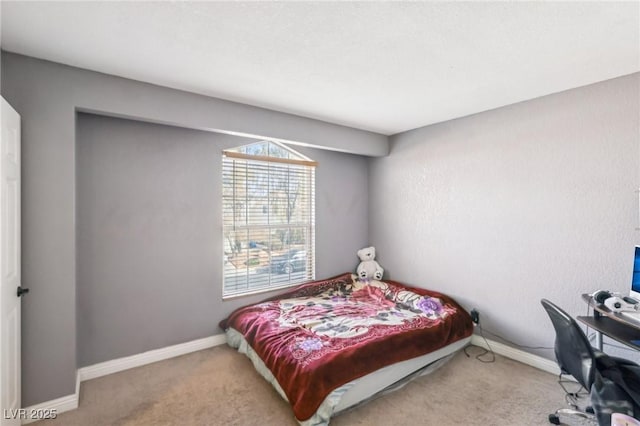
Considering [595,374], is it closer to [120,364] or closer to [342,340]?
[342,340]

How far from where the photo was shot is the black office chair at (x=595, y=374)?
1.47 meters

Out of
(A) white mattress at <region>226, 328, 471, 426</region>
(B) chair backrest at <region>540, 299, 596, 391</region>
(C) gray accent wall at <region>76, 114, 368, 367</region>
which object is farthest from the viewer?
(C) gray accent wall at <region>76, 114, 368, 367</region>

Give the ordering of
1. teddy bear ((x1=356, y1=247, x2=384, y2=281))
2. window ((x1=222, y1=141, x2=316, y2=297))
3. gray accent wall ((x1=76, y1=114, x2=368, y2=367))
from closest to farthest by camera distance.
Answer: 1. gray accent wall ((x1=76, y1=114, x2=368, y2=367))
2. window ((x1=222, y1=141, x2=316, y2=297))
3. teddy bear ((x1=356, y1=247, x2=384, y2=281))

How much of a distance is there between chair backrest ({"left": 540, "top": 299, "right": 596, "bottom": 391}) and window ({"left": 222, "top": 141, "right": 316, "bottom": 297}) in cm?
253

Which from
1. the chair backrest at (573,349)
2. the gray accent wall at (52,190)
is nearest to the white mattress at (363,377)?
the chair backrest at (573,349)

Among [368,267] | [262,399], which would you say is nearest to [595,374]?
[262,399]

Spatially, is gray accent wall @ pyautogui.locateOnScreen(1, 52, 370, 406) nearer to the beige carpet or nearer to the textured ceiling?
the textured ceiling

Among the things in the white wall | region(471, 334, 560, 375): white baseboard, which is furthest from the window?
region(471, 334, 560, 375): white baseboard

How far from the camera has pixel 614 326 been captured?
74.7 inches

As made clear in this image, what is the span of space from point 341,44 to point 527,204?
88.2 inches

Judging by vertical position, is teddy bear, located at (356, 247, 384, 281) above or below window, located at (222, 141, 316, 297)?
below

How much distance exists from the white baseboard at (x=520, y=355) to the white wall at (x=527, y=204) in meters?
0.08

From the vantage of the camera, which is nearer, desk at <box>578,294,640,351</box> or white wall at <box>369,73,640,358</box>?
desk at <box>578,294,640,351</box>

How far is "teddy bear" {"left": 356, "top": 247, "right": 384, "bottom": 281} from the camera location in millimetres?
3949
